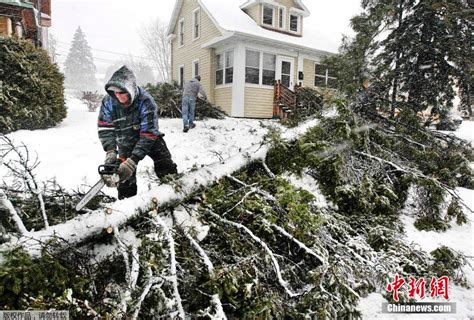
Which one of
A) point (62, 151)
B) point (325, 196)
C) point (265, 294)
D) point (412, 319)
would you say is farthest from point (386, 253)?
point (62, 151)

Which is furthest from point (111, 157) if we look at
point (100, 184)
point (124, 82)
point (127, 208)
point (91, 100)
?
point (91, 100)

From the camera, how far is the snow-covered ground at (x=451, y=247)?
222 centimetres

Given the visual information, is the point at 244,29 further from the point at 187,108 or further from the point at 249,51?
the point at 187,108

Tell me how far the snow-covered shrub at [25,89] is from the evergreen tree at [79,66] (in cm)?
3979

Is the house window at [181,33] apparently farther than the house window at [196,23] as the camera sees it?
Yes

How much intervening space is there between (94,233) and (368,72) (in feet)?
18.6

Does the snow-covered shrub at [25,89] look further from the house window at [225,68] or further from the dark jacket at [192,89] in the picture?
the house window at [225,68]

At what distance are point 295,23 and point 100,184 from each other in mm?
14409

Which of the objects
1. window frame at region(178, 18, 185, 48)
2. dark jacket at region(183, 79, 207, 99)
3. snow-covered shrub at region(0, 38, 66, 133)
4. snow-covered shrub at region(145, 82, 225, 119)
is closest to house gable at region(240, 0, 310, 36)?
window frame at region(178, 18, 185, 48)

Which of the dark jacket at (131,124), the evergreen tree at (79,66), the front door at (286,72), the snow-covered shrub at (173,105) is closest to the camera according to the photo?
the dark jacket at (131,124)

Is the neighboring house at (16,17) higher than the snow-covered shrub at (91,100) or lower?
higher

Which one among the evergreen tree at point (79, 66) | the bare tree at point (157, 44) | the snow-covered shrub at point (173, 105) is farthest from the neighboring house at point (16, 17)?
the evergreen tree at point (79, 66)

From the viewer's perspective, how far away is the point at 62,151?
6047mm

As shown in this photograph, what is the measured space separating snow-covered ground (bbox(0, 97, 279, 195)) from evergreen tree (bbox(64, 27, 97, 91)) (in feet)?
130
